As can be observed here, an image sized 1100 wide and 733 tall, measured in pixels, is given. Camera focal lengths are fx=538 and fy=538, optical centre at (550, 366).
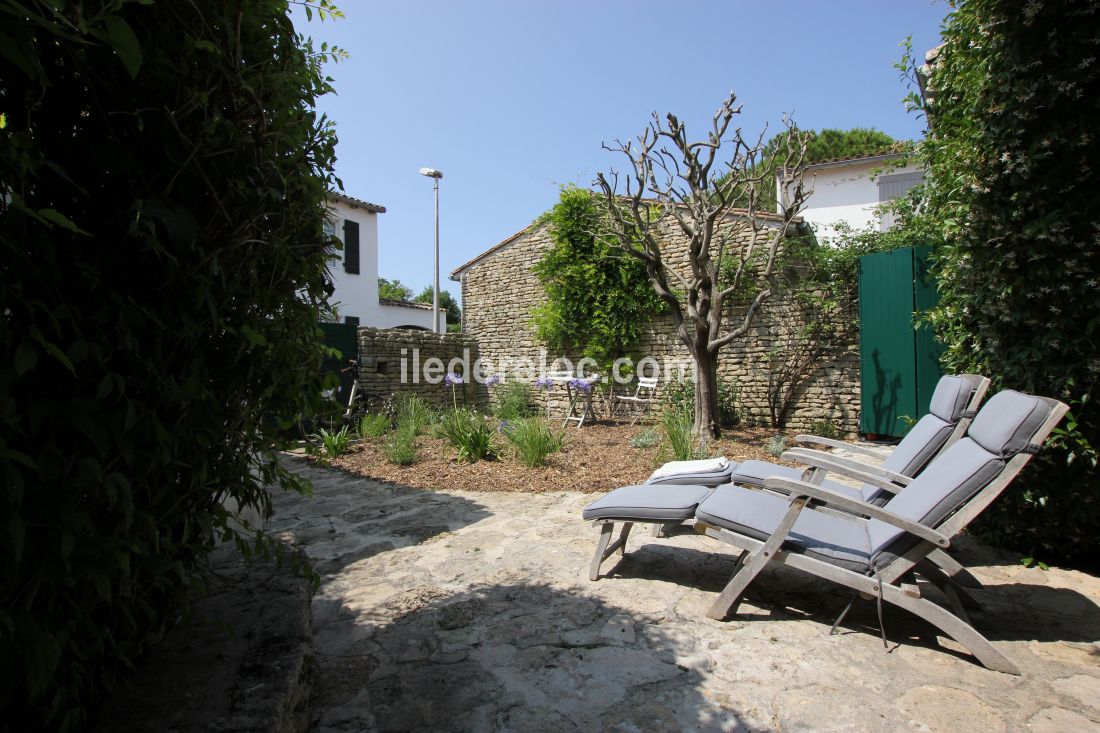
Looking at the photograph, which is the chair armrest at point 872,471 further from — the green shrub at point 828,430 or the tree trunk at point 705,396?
the green shrub at point 828,430

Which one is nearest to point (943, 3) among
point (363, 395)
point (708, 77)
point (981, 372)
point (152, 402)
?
point (981, 372)

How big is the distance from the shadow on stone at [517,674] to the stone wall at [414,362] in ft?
25.8

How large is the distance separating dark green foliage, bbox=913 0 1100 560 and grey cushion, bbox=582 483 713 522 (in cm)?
176

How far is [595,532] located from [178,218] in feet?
10.4

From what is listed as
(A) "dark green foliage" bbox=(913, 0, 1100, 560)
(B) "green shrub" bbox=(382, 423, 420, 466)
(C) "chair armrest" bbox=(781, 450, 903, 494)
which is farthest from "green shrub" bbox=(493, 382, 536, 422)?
(A) "dark green foliage" bbox=(913, 0, 1100, 560)

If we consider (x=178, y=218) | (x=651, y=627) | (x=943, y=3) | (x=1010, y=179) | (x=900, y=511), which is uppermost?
(x=943, y=3)

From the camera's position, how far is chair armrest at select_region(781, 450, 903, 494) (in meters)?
2.76

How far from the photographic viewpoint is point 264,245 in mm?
1311

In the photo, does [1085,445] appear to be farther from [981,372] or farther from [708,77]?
[708,77]

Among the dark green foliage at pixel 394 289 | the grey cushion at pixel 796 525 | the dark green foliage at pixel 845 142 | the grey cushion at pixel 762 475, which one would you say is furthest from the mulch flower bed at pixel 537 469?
the dark green foliage at pixel 394 289

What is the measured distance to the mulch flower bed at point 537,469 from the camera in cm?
510

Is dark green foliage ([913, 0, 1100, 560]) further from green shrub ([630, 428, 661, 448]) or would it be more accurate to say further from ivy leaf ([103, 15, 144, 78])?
green shrub ([630, 428, 661, 448])

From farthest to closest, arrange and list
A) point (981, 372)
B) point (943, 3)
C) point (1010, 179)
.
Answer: point (943, 3) → point (981, 372) → point (1010, 179)

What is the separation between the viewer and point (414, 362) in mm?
10750
